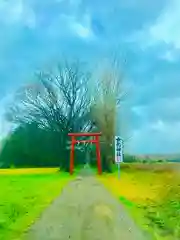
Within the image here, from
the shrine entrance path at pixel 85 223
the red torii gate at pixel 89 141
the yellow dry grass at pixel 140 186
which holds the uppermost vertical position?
the red torii gate at pixel 89 141

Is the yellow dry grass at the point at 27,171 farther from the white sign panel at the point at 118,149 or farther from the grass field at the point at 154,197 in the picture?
the white sign panel at the point at 118,149

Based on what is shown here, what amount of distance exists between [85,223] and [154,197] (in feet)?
16.1

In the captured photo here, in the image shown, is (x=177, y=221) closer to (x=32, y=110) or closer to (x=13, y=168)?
(x=13, y=168)

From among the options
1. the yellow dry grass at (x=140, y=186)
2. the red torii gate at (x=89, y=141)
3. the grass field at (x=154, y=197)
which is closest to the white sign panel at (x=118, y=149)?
the grass field at (x=154, y=197)

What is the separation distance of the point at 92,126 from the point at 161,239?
1965cm

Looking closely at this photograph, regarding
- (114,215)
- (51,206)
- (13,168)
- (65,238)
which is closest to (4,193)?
(51,206)

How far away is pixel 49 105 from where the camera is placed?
30.2m

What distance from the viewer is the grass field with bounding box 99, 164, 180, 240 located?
725 centimetres

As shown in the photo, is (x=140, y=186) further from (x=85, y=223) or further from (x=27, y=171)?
(x=27, y=171)

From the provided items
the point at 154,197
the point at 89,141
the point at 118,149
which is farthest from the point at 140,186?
the point at 89,141

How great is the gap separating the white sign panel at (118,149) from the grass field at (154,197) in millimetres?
549

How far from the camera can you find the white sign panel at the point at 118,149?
1822 centimetres

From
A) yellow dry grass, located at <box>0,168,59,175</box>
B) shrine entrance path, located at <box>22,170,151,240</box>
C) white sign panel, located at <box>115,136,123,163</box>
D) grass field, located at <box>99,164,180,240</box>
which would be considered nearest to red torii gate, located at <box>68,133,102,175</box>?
yellow dry grass, located at <box>0,168,59,175</box>

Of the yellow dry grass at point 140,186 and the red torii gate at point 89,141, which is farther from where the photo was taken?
the red torii gate at point 89,141
